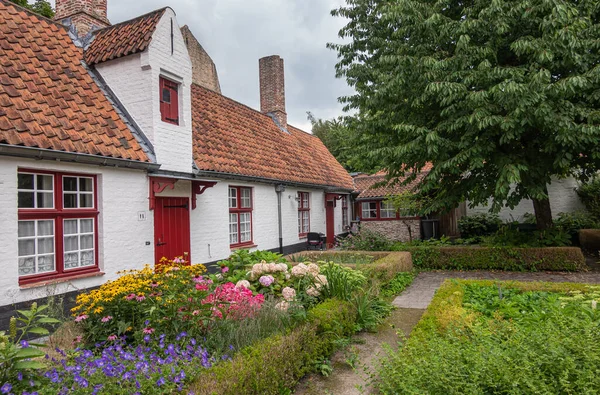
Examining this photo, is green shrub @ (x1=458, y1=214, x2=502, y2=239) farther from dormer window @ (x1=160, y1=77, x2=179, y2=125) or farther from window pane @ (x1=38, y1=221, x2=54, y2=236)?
window pane @ (x1=38, y1=221, x2=54, y2=236)

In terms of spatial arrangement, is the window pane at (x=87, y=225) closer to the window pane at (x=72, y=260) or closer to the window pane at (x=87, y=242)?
the window pane at (x=87, y=242)

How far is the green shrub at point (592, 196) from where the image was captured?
52.7 ft

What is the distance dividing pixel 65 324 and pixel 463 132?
379 inches

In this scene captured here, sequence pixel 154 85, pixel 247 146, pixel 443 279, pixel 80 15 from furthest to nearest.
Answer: pixel 247 146, pixel 443 279, pixel 80 15, pixel 154 85

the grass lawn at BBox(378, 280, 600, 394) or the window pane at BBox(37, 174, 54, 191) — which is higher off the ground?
the window pane at BBox(37, 174, 54, 191)

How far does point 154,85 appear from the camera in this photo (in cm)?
842

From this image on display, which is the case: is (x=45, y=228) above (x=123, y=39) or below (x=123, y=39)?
below

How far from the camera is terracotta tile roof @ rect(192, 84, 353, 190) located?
11.0m

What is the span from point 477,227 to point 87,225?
14.4 meters

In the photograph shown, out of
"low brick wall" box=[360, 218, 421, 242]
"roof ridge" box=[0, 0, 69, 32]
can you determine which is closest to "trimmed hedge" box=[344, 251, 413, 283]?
"low brick wall" box=[360, 218, 421, 242]

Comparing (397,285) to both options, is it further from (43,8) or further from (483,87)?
(43,8)

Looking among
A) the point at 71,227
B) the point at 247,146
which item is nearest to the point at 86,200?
the point at 71,227

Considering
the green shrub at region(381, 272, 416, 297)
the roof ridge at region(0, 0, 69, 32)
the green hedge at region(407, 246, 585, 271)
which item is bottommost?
the green shrub at region(381, 272, 416, 297)

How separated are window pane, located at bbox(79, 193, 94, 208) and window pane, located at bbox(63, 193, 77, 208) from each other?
0.11 metres
